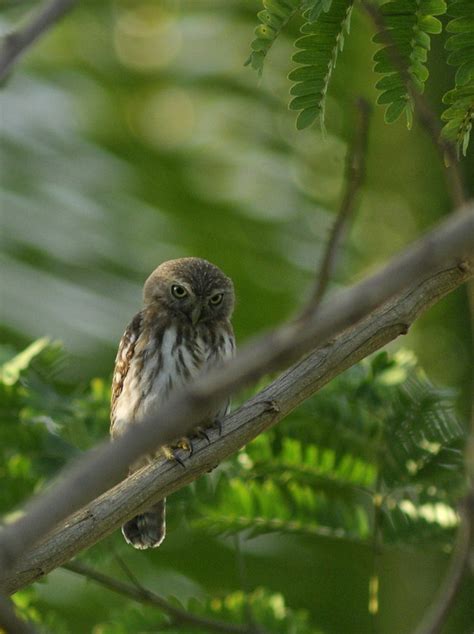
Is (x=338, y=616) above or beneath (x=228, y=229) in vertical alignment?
beneath

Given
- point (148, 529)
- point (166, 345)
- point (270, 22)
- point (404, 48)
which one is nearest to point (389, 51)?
point (404, 48)

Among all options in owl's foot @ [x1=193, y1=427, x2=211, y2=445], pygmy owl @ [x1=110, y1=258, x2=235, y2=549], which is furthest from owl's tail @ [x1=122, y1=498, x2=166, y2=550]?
owl's foot @ [x1=193, y1=427, x2=211, y2=445]

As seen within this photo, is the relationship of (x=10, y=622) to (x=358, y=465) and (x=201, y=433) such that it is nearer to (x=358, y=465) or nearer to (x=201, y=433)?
(x=201, y=433)

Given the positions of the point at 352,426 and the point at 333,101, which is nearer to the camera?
the point at 352,426

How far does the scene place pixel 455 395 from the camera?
4.28m

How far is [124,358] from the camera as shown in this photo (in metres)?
4.97

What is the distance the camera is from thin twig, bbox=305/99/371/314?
1625mm

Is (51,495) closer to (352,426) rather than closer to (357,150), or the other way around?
(357,150)

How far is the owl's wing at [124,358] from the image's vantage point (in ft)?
15.8

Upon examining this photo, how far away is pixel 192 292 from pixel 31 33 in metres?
3.30

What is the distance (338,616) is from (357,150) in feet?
12.9

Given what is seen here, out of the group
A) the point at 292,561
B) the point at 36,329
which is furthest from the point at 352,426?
the point at 36,329

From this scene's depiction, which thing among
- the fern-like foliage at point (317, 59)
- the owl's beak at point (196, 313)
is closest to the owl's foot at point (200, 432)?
the owl's beak at point (196, 313)

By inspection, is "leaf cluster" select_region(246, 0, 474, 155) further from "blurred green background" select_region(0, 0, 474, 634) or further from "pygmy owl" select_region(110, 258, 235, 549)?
"blurred green background" select_region(0, 0, 474, 634)
